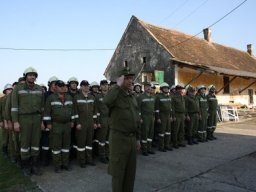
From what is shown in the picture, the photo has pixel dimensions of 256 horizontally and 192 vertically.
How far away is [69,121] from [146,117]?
238 cm

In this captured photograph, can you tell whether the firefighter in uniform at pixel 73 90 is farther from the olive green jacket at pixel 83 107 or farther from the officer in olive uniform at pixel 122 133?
the officer in olive uniform at pixel 122 133

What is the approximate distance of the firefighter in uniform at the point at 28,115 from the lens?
669 cm

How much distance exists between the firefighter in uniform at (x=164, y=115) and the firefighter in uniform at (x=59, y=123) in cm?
302

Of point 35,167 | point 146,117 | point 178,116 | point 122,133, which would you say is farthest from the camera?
point 178,116

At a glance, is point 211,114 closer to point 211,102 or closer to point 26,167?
point 211,102

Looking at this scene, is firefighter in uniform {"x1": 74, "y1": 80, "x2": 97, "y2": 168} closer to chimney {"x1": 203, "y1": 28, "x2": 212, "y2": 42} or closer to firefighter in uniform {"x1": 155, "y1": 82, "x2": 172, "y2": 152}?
firefighter in uniform {"x1": 155, "y1": 82, "x2": 172, "y2": 152}

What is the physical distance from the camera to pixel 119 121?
4719 millimetres

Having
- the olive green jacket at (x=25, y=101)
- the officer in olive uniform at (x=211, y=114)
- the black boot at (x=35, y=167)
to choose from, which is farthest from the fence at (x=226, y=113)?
the olive green jacket at (x=25, y=101)

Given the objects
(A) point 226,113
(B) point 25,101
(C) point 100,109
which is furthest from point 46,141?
(A) point 226,113

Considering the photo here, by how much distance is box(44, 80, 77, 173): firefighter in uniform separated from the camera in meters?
7.14

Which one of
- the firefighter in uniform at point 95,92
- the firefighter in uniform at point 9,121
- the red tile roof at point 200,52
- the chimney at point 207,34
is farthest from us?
the chimney at point 207,34

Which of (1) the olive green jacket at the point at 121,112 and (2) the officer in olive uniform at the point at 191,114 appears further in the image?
(2) the officer in olive uniform at the point at 191,114

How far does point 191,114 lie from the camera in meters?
10.7

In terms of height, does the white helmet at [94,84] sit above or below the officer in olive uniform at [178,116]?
above
